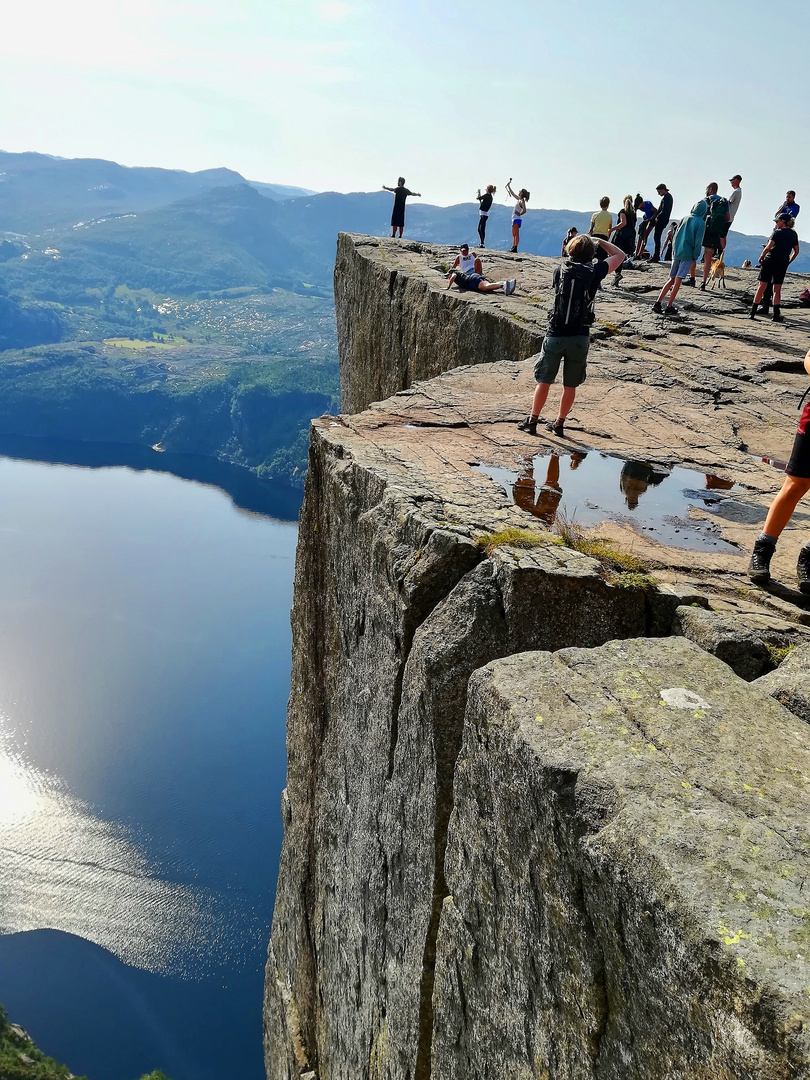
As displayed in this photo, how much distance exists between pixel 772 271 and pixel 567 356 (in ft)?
25.9

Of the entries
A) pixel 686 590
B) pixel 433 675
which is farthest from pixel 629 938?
pixel 686 590

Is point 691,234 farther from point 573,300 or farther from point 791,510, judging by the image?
point 791,510

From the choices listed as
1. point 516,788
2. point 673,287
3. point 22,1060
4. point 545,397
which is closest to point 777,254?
point 673,287

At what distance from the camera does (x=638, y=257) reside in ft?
66.2

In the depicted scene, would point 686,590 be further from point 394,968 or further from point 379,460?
point 394,968

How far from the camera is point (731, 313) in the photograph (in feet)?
44.4

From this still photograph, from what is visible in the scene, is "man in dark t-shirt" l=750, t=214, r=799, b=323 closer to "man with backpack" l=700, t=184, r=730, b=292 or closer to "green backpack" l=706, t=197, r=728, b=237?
"man with backpack" l=700, t=184, r=730, b=292

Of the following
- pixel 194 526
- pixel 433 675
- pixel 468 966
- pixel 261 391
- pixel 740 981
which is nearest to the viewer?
pixel 740 981

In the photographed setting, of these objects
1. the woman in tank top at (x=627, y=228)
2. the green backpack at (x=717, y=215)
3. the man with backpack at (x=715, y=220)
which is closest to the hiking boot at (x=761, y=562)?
the man with backpack at (x=715, y=220)

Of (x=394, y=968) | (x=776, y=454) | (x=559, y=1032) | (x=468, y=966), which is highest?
(x=776, y=454)

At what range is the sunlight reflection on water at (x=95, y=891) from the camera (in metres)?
25.5

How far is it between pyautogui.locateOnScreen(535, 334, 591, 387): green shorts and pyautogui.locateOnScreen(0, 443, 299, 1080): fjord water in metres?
24.4

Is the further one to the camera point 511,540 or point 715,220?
point 715,220

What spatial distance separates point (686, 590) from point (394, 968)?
3238 millimetres
